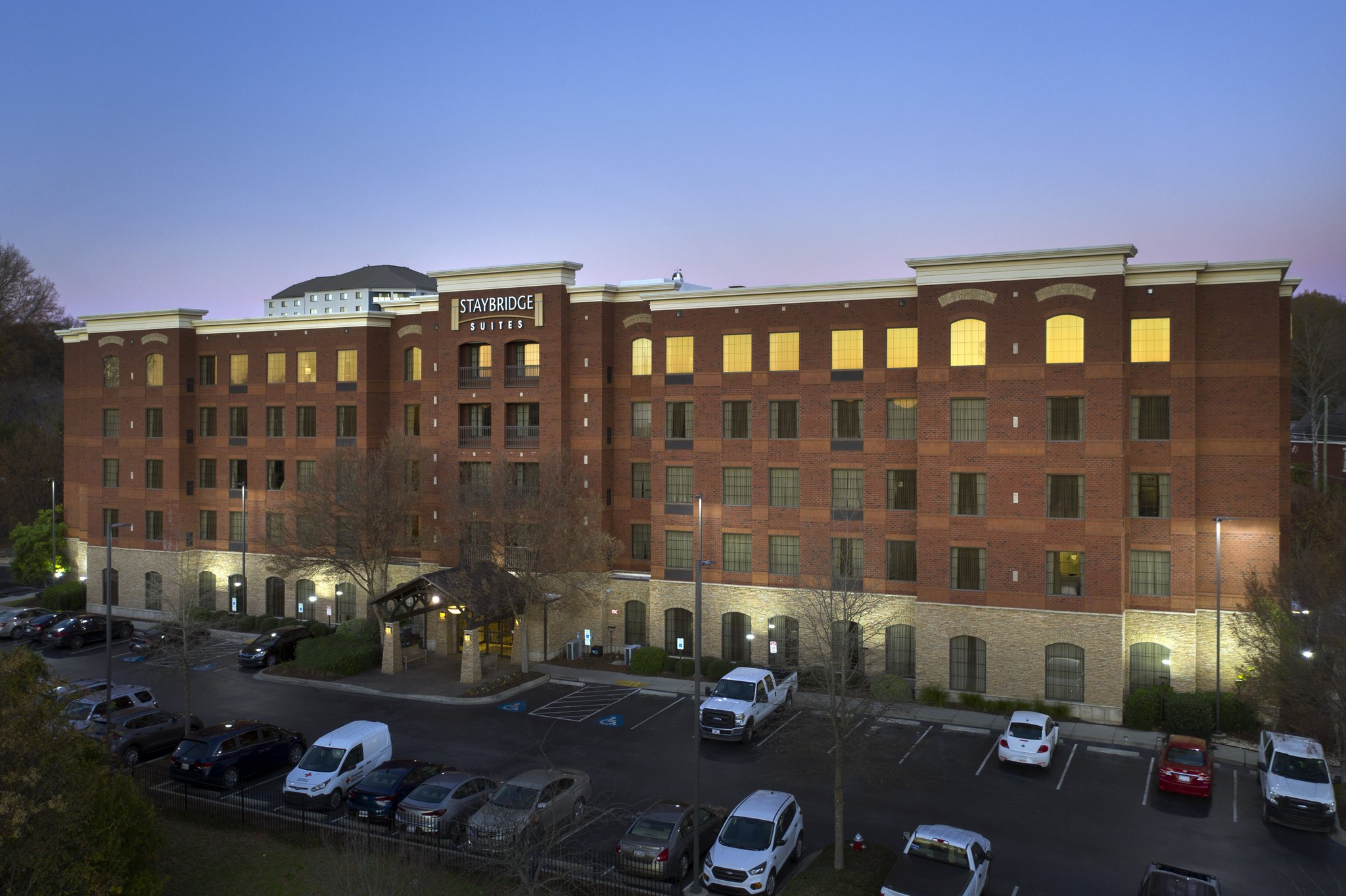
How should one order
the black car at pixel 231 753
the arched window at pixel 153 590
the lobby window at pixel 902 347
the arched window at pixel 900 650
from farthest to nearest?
1. the arched window at pixel 153 590
2. the lobby window at pixel 902 347
3. the arched window at pixel 900 650
4. the black car at pixel 231 753

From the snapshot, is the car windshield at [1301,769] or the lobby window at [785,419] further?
the lobby window at [785,419]

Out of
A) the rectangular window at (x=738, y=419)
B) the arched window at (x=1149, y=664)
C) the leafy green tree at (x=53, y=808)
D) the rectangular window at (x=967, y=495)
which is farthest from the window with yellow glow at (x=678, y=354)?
the leafy green tree at (x=53, y=808)

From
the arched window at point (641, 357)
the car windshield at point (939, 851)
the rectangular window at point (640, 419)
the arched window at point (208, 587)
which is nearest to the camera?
the car windshield at point (939, 851)

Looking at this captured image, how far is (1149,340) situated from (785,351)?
47.7 feet

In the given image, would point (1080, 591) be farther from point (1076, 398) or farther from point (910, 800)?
point (910, 800)

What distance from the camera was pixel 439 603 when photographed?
43750mm

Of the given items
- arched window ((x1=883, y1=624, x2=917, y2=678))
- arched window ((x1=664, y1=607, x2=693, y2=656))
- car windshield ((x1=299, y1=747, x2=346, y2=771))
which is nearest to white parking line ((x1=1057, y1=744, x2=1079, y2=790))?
arched window ((x1=883, y1=624, x2=917, y2=678))

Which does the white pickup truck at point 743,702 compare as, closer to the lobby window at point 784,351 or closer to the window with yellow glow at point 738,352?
the lobby window at point 784,351

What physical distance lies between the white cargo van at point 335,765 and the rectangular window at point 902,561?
21.4 meters

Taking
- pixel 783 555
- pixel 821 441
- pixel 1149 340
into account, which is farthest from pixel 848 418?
pixel 1149 340

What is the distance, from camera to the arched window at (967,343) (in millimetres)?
36781

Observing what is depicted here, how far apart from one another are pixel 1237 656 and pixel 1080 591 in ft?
20.7

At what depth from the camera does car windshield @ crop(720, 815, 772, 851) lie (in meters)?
20.6

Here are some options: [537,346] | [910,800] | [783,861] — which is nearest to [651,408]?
[537,346]
